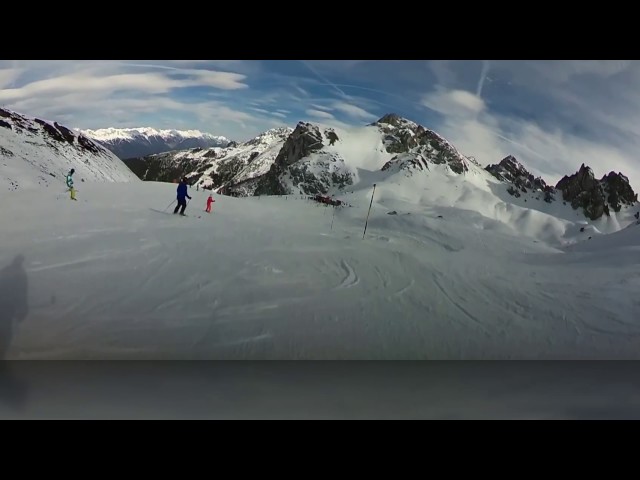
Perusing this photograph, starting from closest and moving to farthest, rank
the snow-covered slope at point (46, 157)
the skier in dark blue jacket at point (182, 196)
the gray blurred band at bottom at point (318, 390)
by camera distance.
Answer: the gray blurred band at bottom at point (318, 390), the snow-covered slope at point (46, 157), the skier in dark blue jacket at point (182, 196)

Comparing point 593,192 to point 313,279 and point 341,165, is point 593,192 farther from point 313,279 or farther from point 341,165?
point 313,279

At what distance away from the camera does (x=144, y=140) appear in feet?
19.5

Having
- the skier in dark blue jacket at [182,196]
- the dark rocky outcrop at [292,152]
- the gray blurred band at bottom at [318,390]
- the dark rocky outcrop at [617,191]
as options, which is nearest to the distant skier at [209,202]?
the skier in dark blue jacket at [182,196]

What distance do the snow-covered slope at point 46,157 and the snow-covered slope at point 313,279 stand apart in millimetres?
174

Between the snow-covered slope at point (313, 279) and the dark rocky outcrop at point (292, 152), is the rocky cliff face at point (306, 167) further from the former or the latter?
the snow-covered slope at point (313, 279)

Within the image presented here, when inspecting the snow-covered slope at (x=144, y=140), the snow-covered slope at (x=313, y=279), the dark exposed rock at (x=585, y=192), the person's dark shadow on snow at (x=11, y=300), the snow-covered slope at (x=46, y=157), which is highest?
the dark exposed rock at (x=585, y=192)

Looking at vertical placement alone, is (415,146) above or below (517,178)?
Answer: above

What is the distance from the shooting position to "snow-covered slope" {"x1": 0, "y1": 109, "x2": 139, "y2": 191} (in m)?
5.58

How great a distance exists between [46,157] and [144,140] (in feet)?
3.53

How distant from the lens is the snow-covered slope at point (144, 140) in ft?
19.4

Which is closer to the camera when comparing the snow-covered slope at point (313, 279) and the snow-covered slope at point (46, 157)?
the snow-covered slope at point (313, 279)

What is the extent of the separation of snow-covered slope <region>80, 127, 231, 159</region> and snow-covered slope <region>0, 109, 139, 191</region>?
A: 0.10m

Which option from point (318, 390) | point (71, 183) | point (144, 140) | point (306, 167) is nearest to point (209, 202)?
point (144, 140)
